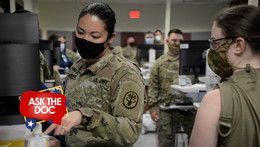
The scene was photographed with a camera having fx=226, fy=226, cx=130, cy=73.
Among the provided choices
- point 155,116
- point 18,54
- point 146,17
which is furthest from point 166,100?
point 146,17

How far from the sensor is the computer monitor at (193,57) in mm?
2697

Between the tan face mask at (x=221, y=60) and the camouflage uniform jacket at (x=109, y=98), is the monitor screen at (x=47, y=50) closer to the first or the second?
the camouflage uniform jacket at (x=109, y=98)

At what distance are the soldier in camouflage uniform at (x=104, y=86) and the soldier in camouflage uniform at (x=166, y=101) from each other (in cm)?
158

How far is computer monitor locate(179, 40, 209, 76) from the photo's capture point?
2.70m

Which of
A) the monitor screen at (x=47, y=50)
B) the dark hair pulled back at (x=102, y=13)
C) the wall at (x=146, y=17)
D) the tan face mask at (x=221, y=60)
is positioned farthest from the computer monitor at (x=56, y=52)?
the wall at (x=146, y=17)

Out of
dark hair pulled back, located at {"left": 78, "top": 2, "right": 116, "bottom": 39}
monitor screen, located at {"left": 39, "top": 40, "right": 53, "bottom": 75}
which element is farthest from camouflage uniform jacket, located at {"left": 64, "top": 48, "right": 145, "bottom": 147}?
monitor screen, located at {"left": 39, "top": 40, "right": 53, "bottom": 75}

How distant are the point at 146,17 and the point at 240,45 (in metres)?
8.46

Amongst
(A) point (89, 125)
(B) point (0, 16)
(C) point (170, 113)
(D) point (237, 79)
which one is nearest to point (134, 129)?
(A) point (89, 125)

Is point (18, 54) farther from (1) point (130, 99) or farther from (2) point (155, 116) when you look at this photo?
(2) point (155, 116)

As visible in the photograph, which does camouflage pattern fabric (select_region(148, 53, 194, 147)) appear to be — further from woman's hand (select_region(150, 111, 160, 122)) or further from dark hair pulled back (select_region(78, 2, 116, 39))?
dark hair pulled back (select_region(78, 2, 116, 39))

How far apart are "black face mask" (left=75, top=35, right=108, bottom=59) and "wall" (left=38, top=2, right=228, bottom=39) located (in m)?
7.94

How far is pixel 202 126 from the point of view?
0.80 metres

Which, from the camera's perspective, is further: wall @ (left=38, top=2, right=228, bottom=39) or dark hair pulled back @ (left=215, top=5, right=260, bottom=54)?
wall @ (left=38, top=2, right=228, bottom=39)

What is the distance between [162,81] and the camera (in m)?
2.70
